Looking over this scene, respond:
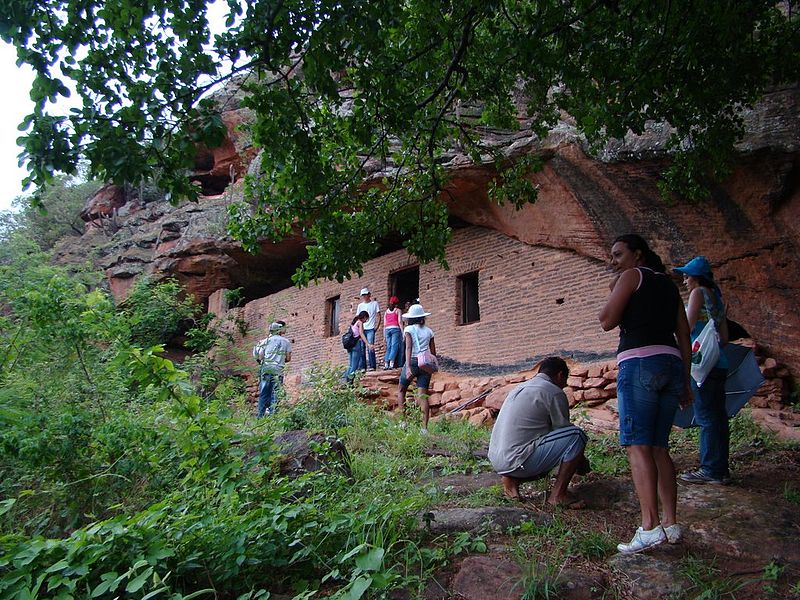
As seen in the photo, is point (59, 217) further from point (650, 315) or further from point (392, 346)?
point (650, 315)

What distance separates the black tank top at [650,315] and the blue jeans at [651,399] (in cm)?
10

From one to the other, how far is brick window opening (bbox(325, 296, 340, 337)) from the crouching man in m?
9.59

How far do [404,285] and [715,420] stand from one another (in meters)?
9.75

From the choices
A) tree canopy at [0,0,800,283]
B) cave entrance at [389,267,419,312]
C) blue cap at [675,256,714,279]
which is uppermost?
tree canopy at [0,0,800,283]

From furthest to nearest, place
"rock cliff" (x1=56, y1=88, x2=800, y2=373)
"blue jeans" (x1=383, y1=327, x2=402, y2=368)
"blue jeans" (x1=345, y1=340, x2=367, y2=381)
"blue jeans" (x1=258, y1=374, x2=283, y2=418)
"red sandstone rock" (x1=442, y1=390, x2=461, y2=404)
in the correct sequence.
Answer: "blue jeans" (x1=345, y1=340, x2=367, y2=381)
"blue jeans" (x1=383, y1=327, x2=402, y2=368)
"red sandstone rock" (x1=442, y1=390, x2=461, y2=404)
"blue jeans" (x1=258, y1=374, x2=283, y2=418)
"rock cliff" (x1=56, y1=88, x2=800, y2=373)

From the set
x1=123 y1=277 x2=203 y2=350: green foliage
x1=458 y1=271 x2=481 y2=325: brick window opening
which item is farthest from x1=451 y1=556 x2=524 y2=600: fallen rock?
x1=123 y1=277 x2=203 y2=350: green foliage

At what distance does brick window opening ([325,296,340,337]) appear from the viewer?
1375 cm

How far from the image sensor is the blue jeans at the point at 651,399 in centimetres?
314

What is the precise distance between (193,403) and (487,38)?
3.86 metres

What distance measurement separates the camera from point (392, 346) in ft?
36.0

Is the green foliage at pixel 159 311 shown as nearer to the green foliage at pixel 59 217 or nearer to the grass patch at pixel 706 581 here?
the green foliage at pixel 59 217

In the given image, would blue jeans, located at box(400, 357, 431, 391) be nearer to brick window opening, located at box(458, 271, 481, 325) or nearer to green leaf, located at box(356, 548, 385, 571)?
brick window opening, located at box(458, 271, 481, 325)

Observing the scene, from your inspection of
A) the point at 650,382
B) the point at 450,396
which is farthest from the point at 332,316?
the point at 650,382

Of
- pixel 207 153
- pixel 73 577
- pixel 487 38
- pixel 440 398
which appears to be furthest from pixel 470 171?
pixel 207 153
